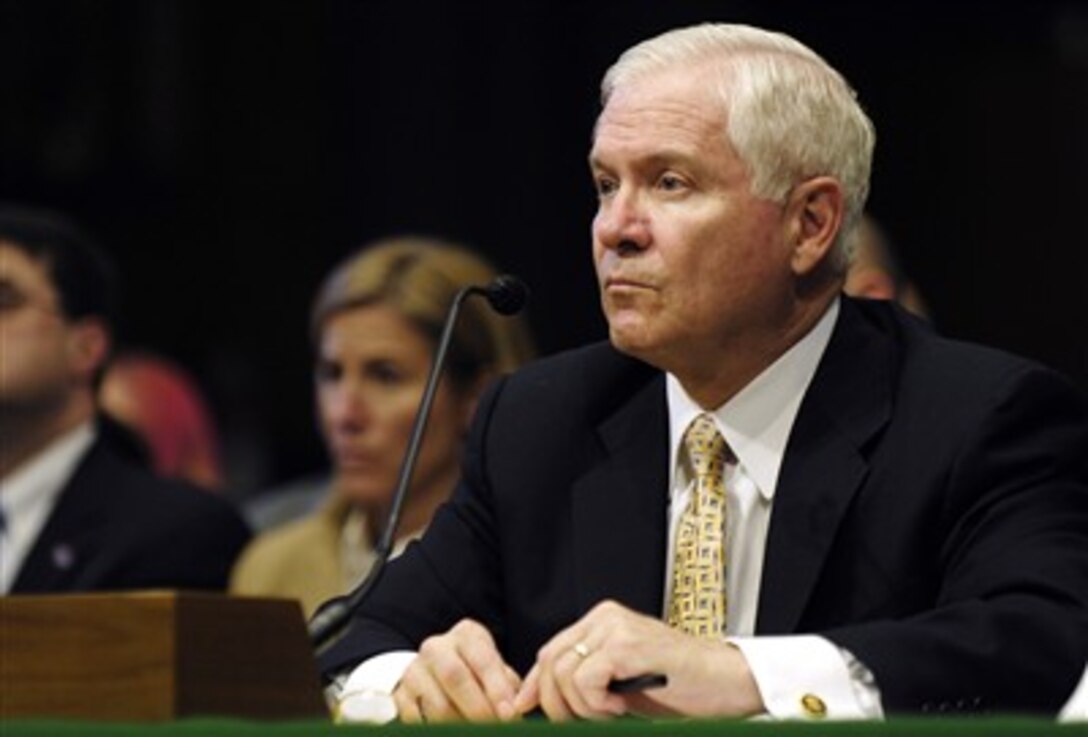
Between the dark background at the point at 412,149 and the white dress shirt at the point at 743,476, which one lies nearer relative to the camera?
the white dress shirt at the point at 743,476

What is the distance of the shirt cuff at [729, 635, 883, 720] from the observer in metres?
3.21

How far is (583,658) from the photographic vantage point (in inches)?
126

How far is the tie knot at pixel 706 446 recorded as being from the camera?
3666mm

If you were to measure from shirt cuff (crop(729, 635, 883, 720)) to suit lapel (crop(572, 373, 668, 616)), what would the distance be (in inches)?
14.0

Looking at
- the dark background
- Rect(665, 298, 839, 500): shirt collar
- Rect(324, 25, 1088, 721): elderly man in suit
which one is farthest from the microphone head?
the dark background

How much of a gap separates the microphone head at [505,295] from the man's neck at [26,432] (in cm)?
250

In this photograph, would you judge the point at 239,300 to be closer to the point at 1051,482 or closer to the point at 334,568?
the point at 334,568

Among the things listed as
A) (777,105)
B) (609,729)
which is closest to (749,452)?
(777,105)

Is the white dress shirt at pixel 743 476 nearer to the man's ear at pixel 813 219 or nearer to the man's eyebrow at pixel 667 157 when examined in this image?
the man's ear at pixel 813 219

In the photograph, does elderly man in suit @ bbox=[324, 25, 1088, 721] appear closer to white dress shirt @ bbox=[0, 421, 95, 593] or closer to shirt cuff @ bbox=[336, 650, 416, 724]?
shirt cuff @ bbox=[336, 650, 416, 724]

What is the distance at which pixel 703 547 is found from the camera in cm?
362

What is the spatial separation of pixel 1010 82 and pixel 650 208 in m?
5.57

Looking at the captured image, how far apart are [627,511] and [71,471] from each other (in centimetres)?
242

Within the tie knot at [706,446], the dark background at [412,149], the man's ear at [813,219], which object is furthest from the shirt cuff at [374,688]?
the dark background at [412,149]
